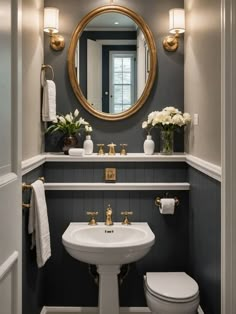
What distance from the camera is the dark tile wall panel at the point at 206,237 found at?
2.09 meters

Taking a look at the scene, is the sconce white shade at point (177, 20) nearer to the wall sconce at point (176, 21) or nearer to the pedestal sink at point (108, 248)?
the wall sconce at point (176, 21)

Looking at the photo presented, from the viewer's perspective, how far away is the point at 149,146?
9.46 ft

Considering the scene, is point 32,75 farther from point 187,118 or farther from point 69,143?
point 187,118

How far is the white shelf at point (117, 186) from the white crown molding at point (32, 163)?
0.72 feet

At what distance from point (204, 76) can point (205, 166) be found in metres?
0.53

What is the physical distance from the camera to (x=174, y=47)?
2.95 m

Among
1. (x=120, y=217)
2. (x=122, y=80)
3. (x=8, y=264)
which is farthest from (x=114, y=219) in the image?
(x=8, y=264)

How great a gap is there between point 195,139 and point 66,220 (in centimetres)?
107

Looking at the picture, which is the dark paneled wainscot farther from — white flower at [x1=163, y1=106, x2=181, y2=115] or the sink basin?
white flower at [x1=163, y1=106, x2=181, y2=115]

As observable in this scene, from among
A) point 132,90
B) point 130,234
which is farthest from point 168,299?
point 132,90

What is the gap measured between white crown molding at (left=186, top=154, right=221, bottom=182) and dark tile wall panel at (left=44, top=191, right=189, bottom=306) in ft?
1.01

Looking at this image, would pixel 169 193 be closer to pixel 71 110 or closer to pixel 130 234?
pixel 130 234

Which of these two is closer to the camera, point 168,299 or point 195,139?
point 168,299

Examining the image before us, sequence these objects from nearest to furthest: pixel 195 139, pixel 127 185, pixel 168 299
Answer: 1. pixel 168 299
2. pixel 195 139
3. pixel 127 185
